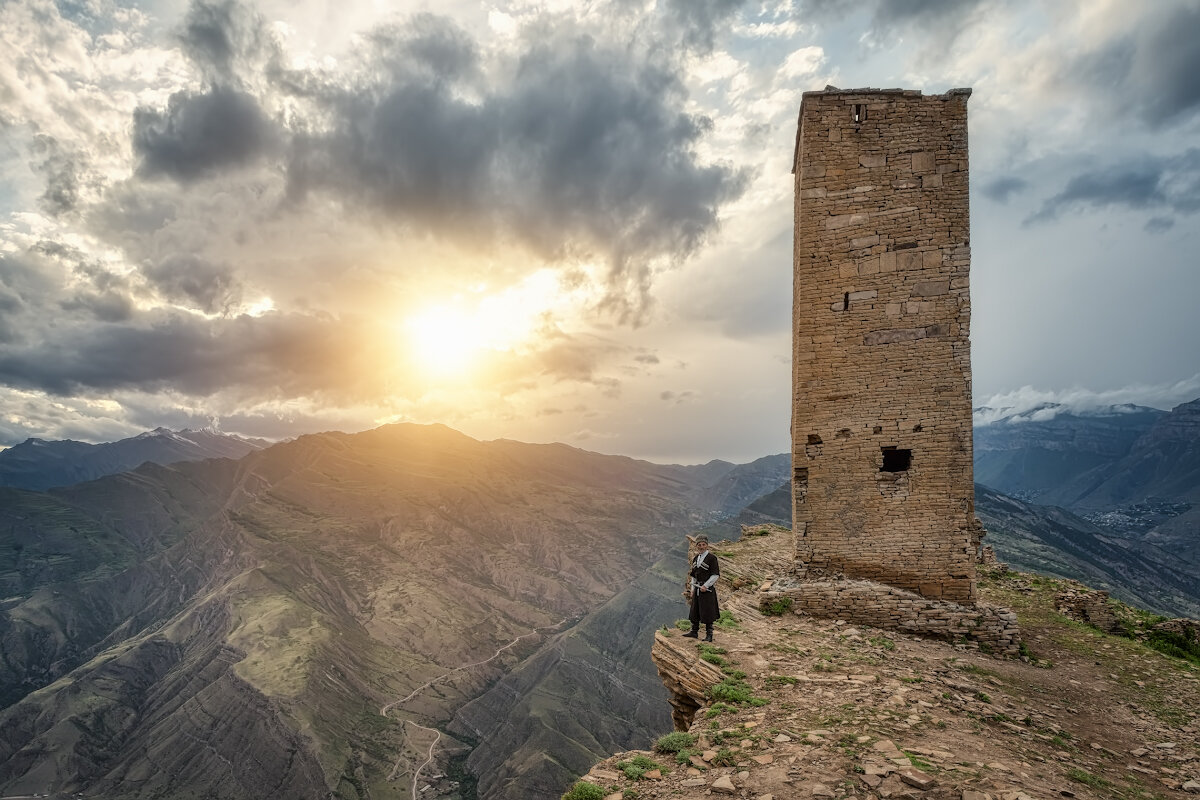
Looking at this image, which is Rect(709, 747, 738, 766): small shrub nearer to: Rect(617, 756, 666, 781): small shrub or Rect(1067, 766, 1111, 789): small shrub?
Rect(617, 756, 666, 781): small shrub

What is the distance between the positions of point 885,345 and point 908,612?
6556mm

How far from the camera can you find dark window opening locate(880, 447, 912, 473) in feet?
48.1

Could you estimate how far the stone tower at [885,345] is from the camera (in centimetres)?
1435

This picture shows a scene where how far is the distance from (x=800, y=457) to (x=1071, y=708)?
7144 mm

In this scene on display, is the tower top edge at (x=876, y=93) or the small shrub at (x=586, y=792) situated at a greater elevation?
the tower top edge at (x=876, y=93)

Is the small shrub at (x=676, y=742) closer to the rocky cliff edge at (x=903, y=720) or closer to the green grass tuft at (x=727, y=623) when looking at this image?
the rocky cliff edge at (x=903, y=720)

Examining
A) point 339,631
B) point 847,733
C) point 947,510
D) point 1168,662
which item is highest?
point 947,510

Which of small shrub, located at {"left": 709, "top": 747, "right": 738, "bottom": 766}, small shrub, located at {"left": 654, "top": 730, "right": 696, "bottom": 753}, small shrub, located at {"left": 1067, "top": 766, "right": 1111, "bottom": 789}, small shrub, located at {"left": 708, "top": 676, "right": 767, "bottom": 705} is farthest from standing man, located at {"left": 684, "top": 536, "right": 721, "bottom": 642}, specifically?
small shrub, located at {"left": 1067, "top": 766, "right": 1111, "bottom": 789}

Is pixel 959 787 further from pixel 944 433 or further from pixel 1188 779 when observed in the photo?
pixel 944 433

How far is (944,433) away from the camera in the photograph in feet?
47.0

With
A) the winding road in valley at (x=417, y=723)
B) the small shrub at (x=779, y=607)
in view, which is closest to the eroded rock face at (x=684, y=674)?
the small shrub at (x=779, y=607)

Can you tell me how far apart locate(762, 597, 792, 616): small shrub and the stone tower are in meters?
1.14

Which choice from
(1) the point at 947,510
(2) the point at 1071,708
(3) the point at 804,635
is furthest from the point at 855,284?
(2) the point at 1071,708

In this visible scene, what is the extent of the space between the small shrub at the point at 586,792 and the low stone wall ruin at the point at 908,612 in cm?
891
